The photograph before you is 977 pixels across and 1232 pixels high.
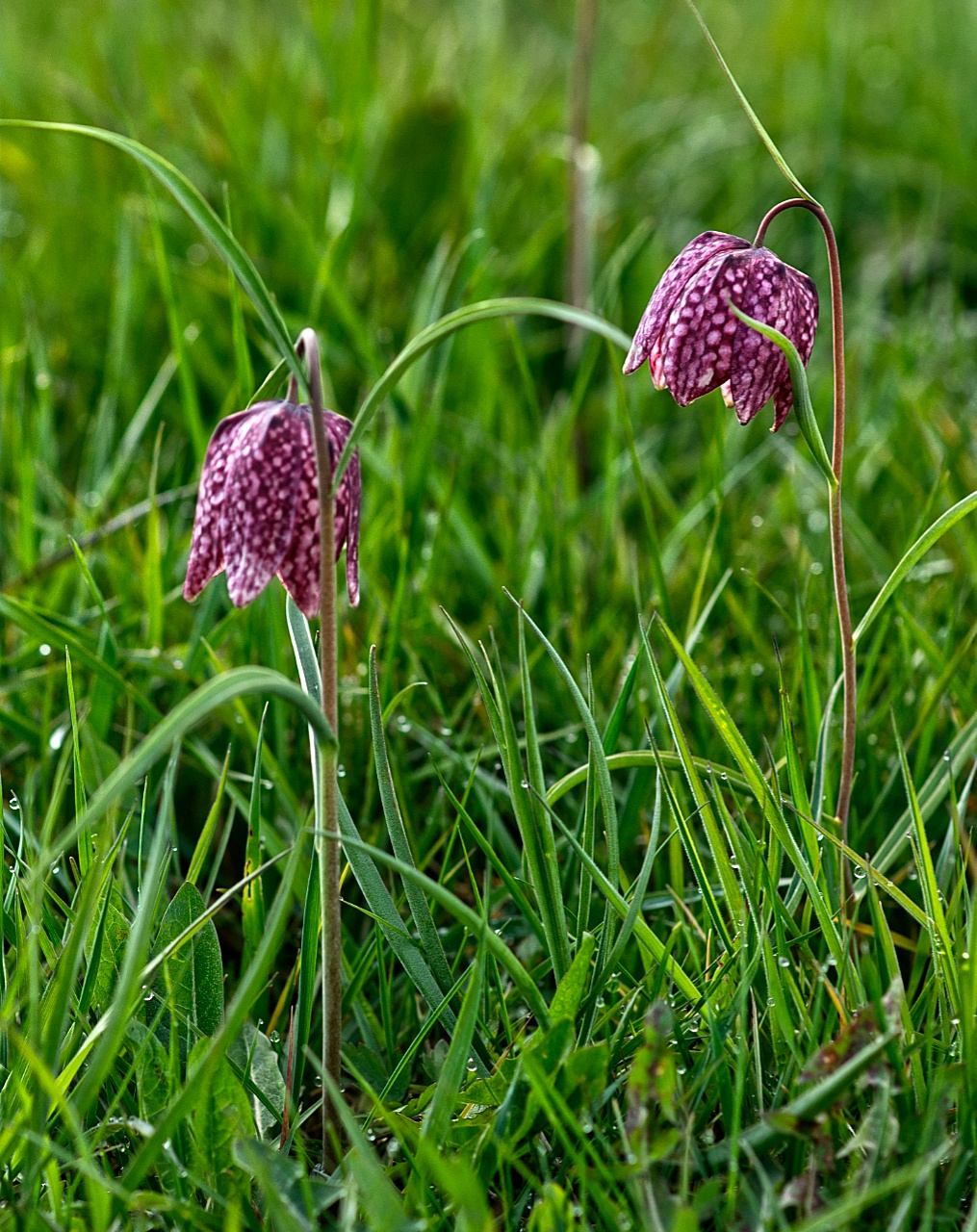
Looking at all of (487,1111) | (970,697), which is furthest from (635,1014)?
(970,697)

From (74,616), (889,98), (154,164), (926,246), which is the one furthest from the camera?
(889,98)

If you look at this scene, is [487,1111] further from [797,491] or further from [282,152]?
[282,152]

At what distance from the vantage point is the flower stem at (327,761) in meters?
0.78

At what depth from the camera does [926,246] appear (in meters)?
2.36

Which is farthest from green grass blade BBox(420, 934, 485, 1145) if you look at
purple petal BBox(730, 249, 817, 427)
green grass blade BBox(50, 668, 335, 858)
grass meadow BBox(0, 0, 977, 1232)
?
purple petal BBox(730, 249, 817, 427)

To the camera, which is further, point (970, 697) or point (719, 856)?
point (970, 697)

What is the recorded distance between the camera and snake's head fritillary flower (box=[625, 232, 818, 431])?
97cm

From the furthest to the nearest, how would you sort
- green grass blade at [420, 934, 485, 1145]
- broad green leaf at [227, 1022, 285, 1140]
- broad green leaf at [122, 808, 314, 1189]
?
broad green leaf at [227, 1022, 285, 1140] → green grass blade at [420, 934, 485, 1145] → broad green leaf at [122, 808, 314, 1189]

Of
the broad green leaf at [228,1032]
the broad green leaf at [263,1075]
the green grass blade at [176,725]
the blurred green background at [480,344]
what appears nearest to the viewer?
the green grass blade at [176,725]

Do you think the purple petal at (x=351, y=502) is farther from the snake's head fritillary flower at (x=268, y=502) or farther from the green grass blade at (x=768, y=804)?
the green grass blade at (x=768, y=804)

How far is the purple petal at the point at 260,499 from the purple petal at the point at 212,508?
0.01 metres

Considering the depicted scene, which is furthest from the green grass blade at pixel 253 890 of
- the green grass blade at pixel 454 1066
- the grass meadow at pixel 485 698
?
the green grass blade at pixel 454 1066

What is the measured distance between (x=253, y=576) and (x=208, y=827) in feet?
0.63

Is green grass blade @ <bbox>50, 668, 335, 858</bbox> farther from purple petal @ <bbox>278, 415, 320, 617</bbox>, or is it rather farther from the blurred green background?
the blurred green background
